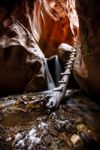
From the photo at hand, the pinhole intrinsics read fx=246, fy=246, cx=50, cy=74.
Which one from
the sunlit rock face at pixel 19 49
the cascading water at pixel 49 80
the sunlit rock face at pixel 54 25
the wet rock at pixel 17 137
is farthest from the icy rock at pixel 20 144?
the sunlit rock face at pixel 54 25

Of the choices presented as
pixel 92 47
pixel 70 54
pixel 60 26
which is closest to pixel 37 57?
pixel 70 54

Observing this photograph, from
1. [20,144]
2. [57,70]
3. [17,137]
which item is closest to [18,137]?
[17,137]

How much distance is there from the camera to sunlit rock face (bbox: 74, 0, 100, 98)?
4590 mm

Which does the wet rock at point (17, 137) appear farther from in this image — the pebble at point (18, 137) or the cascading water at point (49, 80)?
the cascading water at point (49, 80)

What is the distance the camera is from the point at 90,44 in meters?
5.06

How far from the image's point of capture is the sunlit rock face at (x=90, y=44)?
4.59 meters

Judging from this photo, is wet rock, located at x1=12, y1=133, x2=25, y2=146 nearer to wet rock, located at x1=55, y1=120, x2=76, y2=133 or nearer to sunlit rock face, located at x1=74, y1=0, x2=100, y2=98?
wet rock, located at x1=55, y1=120, x2=76, y2=133

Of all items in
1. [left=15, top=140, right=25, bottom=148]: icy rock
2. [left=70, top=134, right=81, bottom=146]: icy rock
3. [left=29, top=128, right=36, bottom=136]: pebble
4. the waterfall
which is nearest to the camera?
[left=15, top=140, right=25, bottom=148]: icy rock

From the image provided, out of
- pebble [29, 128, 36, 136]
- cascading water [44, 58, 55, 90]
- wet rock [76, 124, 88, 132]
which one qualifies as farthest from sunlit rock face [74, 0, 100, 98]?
pebble [29, 128, 36, 136]

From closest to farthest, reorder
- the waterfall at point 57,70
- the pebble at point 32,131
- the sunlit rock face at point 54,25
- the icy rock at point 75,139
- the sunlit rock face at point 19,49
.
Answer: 1. the icy rock at point 75,139
2. the pebble at point 32,131
3. the sunlit rock face at point 19,49
4. the waterfall at point 57,70
5. the sunlit rock face at point 54,25

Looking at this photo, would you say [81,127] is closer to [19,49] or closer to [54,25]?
[19,49]

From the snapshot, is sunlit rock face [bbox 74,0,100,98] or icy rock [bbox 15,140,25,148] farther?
sunlit rock face [bbox 74,0,100,98]

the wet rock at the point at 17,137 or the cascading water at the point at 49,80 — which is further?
the cascading water at the point at 49,80

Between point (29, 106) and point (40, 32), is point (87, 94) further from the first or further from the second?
point (40, 32)
